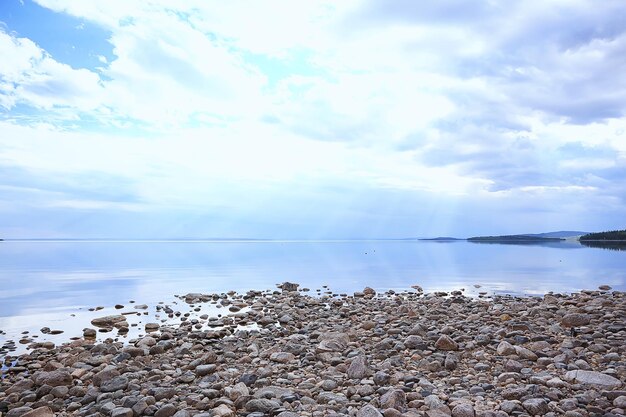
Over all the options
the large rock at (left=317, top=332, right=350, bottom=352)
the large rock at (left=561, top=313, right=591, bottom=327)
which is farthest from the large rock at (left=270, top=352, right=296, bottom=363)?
the large rock at (left=561, top=313, right=591, bottom=327)

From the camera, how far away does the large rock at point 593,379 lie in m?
7.04

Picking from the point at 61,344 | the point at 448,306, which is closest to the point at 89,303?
the point at 61,344

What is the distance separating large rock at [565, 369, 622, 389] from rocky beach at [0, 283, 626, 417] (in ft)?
0.05

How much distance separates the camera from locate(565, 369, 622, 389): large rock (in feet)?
23.1

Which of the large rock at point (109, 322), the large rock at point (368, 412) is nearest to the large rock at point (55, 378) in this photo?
the large rock at point (368, 412)

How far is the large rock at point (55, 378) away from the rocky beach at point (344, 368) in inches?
0.7

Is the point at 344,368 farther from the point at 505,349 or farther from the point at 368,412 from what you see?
the point at 505,349

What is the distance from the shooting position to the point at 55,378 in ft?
27.0

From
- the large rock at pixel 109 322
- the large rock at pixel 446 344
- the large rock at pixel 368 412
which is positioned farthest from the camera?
the large rock at pixel 109 322

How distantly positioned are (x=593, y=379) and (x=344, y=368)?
4.27m

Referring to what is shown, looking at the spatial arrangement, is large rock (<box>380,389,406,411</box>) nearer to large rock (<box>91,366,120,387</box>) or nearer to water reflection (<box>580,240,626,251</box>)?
large rock (<box>91,366,120,387</box>)

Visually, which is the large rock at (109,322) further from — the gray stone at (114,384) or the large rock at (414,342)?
the large rock at (414,342)

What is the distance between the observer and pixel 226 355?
9.90 meters

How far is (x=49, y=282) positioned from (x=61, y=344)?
60.7 feet
